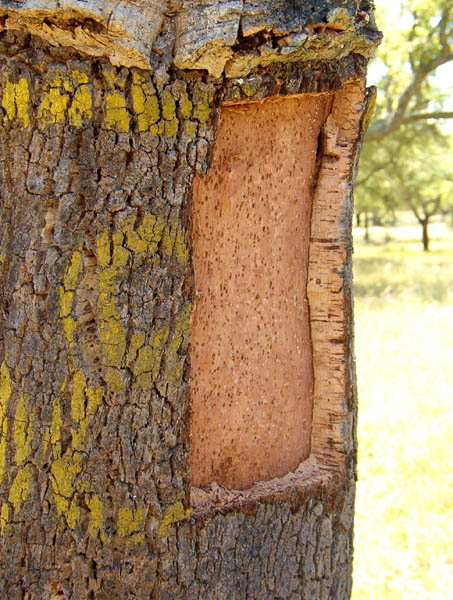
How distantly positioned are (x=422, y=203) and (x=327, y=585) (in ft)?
123

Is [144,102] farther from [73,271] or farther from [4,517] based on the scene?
[4,517]

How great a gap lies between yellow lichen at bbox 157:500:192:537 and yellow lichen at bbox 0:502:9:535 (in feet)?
1.29

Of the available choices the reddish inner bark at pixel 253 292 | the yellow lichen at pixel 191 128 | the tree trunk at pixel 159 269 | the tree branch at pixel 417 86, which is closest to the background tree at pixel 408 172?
the tree branch at pixel 417 86

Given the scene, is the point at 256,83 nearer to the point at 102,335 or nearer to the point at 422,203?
the point at 102,335

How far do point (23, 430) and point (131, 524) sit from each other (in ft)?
1.22

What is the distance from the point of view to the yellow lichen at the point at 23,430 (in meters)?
2.05

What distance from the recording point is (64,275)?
2.01 metres

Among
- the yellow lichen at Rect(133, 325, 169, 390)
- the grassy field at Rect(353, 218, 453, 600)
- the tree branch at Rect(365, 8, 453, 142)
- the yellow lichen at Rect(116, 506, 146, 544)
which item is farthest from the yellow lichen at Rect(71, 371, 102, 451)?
the tree branch at Rect(365, 8, 453, 142)

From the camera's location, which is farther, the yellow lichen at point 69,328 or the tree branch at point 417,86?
the tree branch at point 417,86

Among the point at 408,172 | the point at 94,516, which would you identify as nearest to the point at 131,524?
the point at 94,516

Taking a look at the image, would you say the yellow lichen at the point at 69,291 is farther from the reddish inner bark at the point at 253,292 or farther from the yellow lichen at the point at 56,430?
the reddish inner bark at the point at 253,292

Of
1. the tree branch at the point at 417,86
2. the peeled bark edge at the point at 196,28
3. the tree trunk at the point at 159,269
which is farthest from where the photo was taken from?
the tree branch at the point at 417,86

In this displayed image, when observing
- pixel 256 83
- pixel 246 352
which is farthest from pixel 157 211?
pixel 246 352

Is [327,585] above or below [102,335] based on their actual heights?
below
